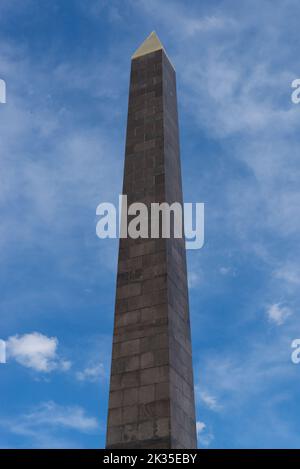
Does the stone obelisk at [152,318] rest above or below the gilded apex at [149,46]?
below

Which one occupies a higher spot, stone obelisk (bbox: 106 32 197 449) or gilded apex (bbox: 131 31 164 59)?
gilded apex (bbox: 131 31 164 59)

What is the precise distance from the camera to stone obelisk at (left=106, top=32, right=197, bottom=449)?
16000mm

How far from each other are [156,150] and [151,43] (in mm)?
7064

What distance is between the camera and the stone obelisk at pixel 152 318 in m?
16.0

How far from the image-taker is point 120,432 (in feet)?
52.8

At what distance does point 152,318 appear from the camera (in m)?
17.6

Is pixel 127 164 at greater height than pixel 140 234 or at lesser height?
greater

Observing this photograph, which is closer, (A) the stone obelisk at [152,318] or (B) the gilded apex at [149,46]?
(A) the stone obelisk at [152,318]

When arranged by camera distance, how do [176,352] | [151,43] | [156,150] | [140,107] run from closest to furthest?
[176,352] < [156,150] < [140,107] < [151,43]

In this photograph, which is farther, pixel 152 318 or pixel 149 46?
pixel 149 46

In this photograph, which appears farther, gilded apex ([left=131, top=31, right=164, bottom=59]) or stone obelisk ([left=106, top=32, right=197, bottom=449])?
gilded apex ([left=131, top=31, right=164, bottom=59])

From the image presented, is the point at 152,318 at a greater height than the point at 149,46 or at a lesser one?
lesser
